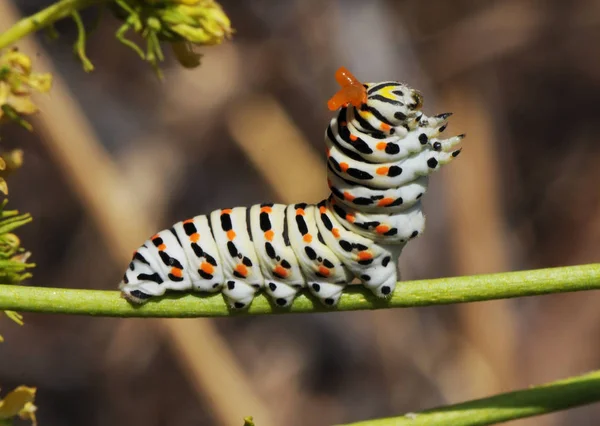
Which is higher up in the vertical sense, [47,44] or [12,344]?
[47,44]

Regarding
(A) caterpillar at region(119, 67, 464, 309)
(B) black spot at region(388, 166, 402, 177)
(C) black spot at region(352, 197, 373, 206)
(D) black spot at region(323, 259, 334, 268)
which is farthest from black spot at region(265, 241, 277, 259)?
(B) black spot at region(388, 166, 402, 177)

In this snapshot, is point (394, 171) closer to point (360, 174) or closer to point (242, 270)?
point (360, 174)

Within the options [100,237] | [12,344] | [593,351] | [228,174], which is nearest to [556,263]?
[593,351]

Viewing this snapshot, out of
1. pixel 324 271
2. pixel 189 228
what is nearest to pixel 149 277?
pixel 189 228

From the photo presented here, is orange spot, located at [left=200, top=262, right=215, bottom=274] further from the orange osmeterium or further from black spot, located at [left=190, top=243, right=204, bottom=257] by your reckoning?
the orange osmeterium

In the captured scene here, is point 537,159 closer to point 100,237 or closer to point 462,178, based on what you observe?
point 462,178

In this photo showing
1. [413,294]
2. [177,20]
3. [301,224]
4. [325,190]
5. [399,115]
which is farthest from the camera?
[325,190]
